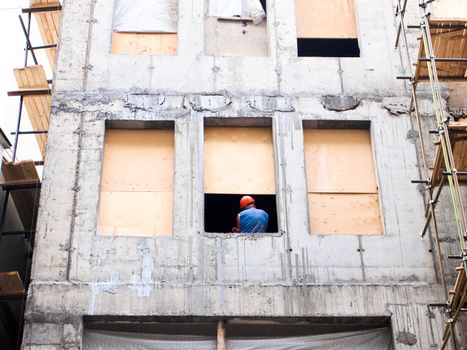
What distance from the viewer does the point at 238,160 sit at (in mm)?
13219

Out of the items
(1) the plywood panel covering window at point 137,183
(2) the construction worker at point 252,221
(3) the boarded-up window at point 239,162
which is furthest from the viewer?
(3) the boarded-up window at point 239,162

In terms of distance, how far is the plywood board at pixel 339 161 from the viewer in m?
13.0

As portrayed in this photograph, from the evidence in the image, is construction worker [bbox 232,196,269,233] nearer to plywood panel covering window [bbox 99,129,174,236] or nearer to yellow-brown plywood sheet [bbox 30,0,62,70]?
plywood panel covering window [bbox 99,129,174,236]

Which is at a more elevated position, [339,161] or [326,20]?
[326,20]

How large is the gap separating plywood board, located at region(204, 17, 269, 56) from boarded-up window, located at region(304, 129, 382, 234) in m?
2.00

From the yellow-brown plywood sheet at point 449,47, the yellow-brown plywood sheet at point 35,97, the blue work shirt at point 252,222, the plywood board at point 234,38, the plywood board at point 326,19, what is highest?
the plywood board at point 326,19

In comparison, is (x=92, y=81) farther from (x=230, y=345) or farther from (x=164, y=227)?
(x=230, y=345)

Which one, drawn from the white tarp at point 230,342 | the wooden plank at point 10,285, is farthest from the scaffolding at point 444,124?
the wooden plank at point 10,285

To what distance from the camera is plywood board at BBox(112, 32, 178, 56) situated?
1415 centimetres

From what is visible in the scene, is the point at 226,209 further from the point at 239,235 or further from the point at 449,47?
the point at 449,47

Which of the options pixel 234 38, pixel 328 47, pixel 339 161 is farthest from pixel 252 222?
pixel 328 47

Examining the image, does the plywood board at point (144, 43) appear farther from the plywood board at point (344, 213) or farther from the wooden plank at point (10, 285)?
the wooden plank at point (10, 285)

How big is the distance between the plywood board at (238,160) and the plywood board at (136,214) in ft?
2.65

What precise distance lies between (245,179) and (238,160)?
0.39 m
